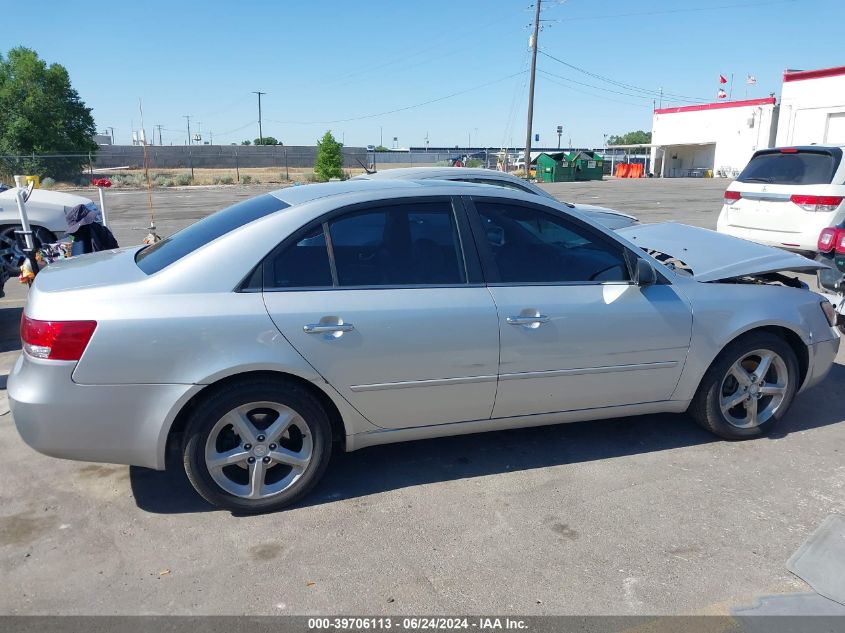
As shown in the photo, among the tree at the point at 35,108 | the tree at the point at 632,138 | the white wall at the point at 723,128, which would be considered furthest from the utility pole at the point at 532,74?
the tree at the point at 632,138

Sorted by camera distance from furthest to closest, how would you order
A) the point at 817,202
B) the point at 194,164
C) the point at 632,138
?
the point at 632,138
the point at 194,164
the point at 817,202

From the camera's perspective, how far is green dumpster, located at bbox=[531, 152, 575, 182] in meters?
46.6

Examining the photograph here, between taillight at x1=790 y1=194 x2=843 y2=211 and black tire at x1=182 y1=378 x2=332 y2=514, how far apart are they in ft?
25.9

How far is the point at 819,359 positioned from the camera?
4.48 m

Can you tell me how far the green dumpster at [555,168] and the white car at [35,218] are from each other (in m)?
41.2

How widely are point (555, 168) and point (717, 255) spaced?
144ft

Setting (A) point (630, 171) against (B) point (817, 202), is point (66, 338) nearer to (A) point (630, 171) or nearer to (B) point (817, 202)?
(B) point (817, 202)

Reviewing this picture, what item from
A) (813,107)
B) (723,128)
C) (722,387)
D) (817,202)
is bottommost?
(722,387)

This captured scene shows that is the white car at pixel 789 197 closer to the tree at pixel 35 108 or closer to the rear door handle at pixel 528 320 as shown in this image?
the rear door handle at pixel 528 320

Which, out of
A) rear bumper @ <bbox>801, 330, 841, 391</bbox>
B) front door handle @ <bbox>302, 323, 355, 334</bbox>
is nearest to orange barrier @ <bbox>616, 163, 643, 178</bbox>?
rear bumper @ <bbox>801, 330, 841, 391</bbox>

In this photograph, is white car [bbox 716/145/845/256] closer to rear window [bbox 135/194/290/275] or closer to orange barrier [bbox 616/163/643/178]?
rear window [bbox 135/194/290/275]

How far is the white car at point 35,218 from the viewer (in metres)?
7.54

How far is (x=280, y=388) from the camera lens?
3.38 metres

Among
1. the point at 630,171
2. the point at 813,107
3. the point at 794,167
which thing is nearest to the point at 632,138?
the point at 630,171
